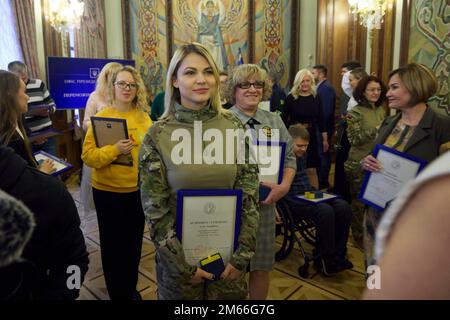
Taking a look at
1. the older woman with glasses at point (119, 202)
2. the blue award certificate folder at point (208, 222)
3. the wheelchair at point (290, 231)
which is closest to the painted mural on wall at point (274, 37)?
the wheelchair at point (290, 231)

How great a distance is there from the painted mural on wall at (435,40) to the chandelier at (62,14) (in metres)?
5.69

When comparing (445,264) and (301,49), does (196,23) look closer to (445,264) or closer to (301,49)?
(301,49)

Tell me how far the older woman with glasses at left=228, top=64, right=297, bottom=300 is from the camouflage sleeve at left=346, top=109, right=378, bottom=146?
5.23 ft

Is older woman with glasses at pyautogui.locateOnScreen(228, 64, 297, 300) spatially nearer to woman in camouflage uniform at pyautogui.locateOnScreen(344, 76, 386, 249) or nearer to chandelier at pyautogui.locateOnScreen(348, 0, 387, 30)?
woman in camouflage uniform at pyautogui.locateOnScreen(344, 76, 386, 249)

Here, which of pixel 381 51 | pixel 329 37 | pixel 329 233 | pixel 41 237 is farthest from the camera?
pixel 329 37

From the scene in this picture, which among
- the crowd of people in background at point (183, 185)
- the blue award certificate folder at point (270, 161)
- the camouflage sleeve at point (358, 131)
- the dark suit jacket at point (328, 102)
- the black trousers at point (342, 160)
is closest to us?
the crowd of people in background at point (183, 185)

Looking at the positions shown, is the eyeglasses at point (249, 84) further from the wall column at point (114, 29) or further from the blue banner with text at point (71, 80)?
the wall column at point (114, 29)

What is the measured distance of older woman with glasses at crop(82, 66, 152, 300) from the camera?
8.14ft

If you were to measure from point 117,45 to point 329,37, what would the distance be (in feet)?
16.7

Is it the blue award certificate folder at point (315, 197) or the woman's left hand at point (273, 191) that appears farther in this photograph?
the blue award certificate folder at point (315, 197)

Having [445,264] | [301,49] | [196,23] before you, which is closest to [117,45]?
[196,23]

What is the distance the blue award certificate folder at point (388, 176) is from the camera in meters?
2.16

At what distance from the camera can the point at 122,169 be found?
2494 mm
